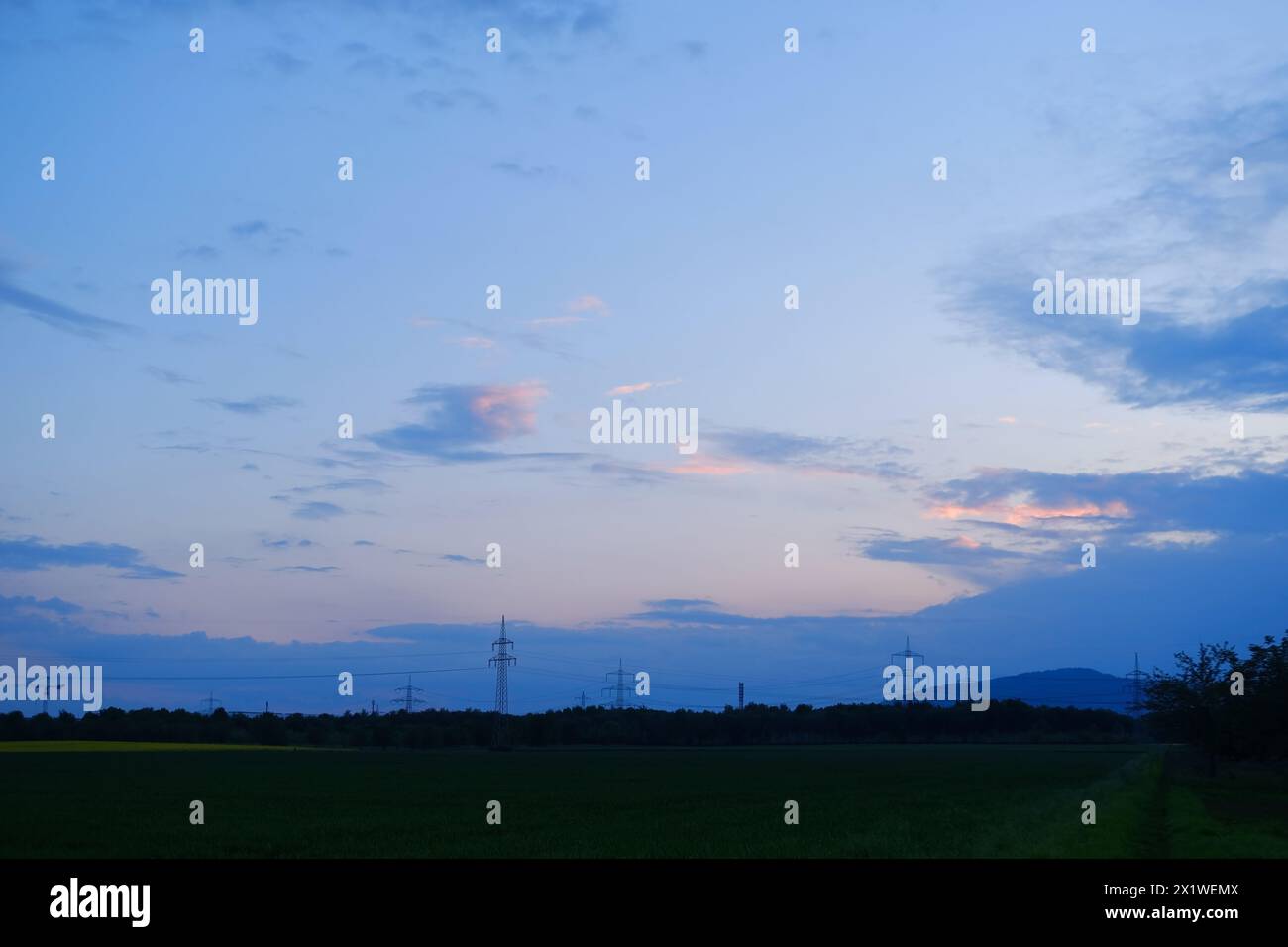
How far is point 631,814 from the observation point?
43812 mm

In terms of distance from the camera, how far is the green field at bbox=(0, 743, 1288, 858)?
30844 mm

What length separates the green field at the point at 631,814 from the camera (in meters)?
30.8

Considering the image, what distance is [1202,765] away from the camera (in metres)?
92.2
